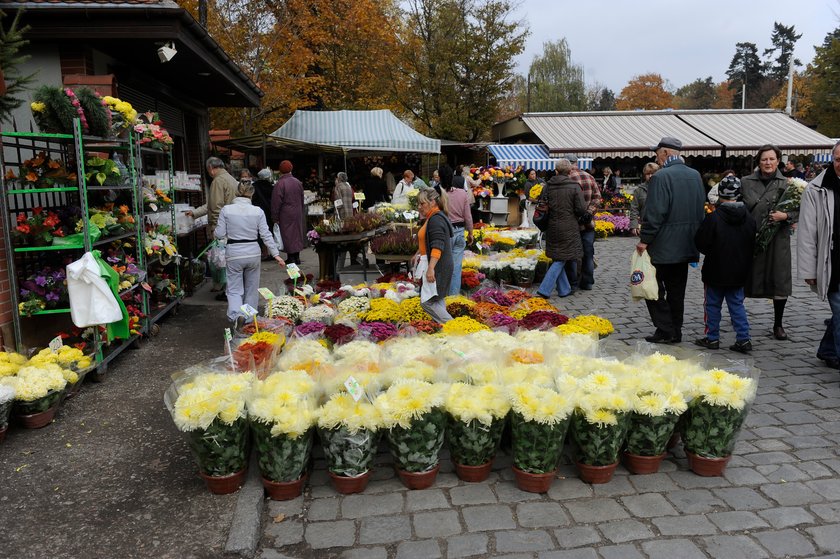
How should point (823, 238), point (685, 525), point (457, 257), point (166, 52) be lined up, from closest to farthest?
point (685, 525) < point (823, 238) < point (166, 52) < point (457, 257)

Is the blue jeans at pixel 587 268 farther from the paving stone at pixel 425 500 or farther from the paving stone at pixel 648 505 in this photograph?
the paving stone at pixel 425 500

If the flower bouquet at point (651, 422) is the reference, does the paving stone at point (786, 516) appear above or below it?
below

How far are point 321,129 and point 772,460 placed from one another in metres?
16.7

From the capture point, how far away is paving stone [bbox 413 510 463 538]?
3.15m

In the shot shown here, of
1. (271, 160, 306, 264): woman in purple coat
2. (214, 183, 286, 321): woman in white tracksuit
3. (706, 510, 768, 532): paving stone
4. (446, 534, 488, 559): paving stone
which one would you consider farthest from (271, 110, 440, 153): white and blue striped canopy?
(706, 510, 768, 532): paving stone

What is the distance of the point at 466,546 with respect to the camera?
302 centimetres

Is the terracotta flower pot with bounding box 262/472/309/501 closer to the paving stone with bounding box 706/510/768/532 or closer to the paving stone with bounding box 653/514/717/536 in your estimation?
the paving stone with bounding box 653/514/717/536

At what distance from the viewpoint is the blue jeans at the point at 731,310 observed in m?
5.96

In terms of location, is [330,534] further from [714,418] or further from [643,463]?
[714,418]

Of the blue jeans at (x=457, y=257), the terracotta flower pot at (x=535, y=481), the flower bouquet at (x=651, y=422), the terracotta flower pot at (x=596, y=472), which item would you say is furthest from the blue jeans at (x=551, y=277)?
the terracotta flower pot at (x=535, y=481)

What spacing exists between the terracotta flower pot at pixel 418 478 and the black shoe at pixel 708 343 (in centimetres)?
374

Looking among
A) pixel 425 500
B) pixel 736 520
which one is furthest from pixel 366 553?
pixel 736 520

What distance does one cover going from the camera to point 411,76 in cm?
2967

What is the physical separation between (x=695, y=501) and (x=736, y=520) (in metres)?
0.24
